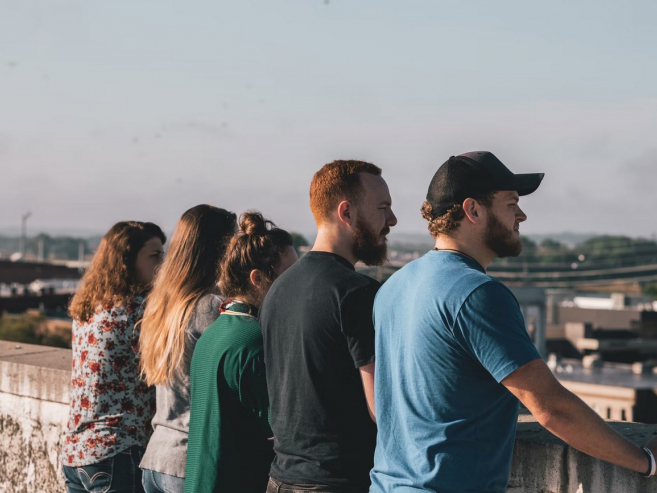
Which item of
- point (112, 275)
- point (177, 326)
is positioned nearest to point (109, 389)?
point (112, 275)

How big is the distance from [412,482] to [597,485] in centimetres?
68

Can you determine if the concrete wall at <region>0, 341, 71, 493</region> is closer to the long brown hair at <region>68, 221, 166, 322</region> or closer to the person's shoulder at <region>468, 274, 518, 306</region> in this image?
the long brown hair at <region>68, 221, 166, 322</region>

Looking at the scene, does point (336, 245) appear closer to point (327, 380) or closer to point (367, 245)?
point (367, 245)

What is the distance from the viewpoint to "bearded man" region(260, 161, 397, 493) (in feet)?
8.67

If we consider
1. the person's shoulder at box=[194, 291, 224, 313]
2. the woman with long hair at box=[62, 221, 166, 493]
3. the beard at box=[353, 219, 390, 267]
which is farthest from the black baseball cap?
the woman with long hair at box=[62, 221, 166, 493]

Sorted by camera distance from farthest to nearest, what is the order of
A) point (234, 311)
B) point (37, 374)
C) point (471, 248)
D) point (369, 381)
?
point (37, 374), point (234, 311), point (369, 381), point (471, 248)

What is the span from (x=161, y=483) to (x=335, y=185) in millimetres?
1234

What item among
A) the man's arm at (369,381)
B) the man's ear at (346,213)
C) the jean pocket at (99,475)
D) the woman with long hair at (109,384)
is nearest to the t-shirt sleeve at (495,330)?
the man's arm at (369,381)

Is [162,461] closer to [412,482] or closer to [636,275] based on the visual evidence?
[412,482]

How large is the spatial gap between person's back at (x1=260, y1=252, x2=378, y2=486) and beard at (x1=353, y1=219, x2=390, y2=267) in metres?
0.11

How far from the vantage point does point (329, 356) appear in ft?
8.78

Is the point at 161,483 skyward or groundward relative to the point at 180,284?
groundward

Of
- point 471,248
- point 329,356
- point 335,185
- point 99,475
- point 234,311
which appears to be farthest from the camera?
point 99,475

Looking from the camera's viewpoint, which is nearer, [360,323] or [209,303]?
[360,323]
